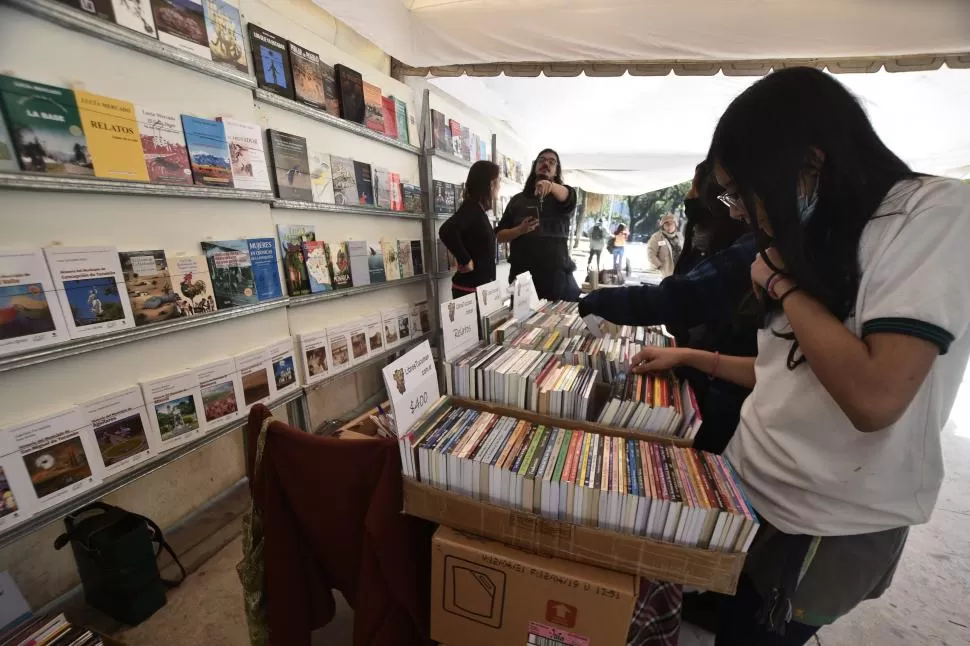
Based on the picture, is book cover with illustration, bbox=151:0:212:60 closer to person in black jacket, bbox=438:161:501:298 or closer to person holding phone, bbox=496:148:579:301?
person in black jacket, bbox=438:161:501:298

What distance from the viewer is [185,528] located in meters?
1.78

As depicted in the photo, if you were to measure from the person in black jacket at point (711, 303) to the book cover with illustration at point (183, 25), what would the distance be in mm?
1654

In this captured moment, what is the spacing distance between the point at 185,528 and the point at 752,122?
2.50 metres

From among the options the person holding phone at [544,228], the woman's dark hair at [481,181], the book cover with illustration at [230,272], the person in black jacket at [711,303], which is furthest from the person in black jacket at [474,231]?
the person in black jacket at [711,303]

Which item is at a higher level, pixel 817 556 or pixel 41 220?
pixel 41 220

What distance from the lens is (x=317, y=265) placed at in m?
1.97

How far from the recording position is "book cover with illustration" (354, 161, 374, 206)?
2.15 m

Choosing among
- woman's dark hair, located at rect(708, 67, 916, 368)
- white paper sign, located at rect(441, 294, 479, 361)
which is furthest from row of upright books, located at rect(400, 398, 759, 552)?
woman's dark hair, located at rect(708, 67, 916, 368)

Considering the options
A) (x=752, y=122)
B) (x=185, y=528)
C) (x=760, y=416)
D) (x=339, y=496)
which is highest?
(x=752, y=122)

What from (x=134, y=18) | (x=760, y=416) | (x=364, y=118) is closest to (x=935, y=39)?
(x=760, y=416)

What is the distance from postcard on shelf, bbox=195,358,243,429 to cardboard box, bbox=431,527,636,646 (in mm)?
1192

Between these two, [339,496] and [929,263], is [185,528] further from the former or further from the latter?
[929,263]

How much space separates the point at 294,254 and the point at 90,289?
765 millimetres

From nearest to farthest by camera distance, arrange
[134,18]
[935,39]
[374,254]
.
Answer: [134,18] → [935,39] → [374,254]
